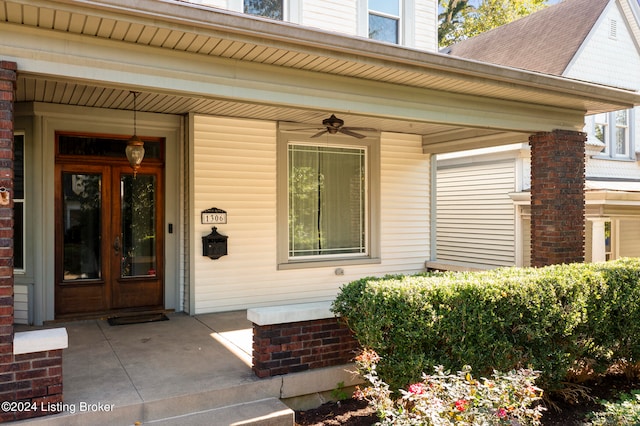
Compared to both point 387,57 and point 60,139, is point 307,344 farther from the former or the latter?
point 60,139

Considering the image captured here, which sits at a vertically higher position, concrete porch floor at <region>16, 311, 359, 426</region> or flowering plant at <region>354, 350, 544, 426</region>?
flowering plant at <region>354, 350, 544, 426</region>

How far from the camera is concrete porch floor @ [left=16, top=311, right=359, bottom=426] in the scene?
12.5ft

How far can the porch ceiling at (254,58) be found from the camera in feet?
12.0

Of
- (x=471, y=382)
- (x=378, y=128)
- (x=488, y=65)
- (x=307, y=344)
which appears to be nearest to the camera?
(x=471, y=382)

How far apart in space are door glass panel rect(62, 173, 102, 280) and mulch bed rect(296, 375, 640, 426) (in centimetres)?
385

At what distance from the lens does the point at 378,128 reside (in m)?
8.23

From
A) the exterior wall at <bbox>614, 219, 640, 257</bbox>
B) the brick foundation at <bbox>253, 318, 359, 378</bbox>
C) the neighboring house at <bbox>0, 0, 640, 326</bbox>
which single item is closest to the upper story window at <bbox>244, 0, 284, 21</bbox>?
the neighboring house at <bbox>0, 0, 640, 326</bbox>

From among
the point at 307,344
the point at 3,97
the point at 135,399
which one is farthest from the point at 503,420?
the point at 3,97

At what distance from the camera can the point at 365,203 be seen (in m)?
8.38

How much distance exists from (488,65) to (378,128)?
118 inches

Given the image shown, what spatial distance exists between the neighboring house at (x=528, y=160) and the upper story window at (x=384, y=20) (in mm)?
3838

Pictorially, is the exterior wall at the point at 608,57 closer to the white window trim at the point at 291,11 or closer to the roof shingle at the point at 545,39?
the roof shingle at the point at 545,39

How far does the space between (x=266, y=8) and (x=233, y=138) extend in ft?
6.66

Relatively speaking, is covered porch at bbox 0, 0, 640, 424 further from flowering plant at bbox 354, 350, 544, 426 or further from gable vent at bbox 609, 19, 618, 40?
gable vent at bbox 609, 19, 618, 40
